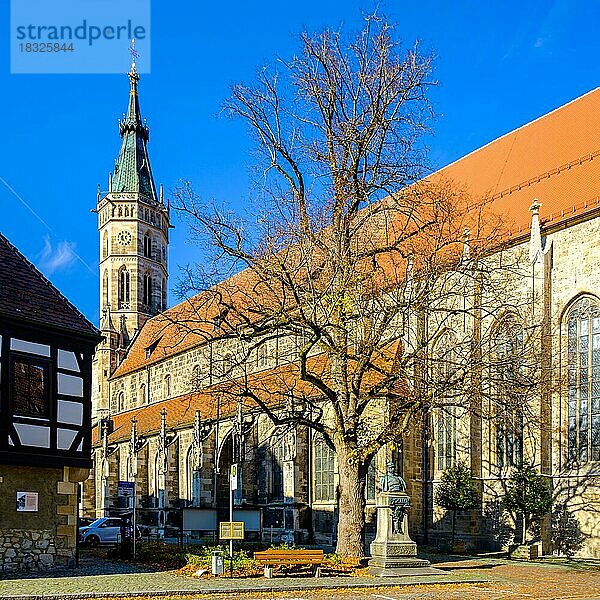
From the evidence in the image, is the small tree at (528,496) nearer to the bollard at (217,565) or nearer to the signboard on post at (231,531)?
the signboard on post at (231,531)

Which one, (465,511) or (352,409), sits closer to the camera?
(352,409)

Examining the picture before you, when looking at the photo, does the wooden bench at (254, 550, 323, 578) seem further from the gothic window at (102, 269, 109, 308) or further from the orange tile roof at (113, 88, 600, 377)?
the gothic window at (102, 269, 109, 308)

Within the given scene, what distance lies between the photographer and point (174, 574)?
723 inches

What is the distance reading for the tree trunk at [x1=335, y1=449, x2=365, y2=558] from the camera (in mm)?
20031

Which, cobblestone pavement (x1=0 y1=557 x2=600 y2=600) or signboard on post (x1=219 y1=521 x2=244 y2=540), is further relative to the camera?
signboard on post (x1=219 y1=521 x2=244 y2=540)

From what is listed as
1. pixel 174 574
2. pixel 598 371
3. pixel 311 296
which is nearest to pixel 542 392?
pixel 598 371

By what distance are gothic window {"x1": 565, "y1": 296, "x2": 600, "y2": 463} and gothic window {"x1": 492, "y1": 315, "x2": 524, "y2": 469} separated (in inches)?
58.8

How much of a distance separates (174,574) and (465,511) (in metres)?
12.2

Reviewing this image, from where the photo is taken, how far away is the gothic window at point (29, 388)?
18.5 metres

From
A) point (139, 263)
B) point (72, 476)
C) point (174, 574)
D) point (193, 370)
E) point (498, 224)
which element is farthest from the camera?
point (139, 263)

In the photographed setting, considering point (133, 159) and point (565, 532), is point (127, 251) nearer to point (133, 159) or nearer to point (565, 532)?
point (133, 159)

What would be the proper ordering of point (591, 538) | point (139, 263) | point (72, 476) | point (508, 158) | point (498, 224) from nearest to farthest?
point (72, 476) < point (591, 538) < point (498, 224) < point (508, 158) < point (139, 263)

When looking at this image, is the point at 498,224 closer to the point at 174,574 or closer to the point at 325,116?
the point at 325,116

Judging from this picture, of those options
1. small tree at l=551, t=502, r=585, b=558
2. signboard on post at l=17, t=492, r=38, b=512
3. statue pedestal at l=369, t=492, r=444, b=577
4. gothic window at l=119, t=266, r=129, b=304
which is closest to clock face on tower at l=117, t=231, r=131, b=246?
gothic window at l=119, t=266, r=129, b=304
